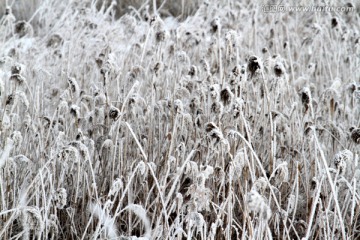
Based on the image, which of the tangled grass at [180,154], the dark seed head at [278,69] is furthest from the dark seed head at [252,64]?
the dark seed head at [278,69]

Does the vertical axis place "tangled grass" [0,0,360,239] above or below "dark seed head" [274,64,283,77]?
below

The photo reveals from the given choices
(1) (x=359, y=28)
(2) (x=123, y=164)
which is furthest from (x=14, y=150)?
(1) (x=359, y=28)

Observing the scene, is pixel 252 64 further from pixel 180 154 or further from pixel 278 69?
pixel 180 154

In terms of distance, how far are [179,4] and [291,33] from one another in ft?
4.85

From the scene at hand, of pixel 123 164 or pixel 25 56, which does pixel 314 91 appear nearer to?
pixel 123 164

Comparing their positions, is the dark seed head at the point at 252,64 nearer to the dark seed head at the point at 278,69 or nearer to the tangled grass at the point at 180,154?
the tangled grass at the point at 180,154

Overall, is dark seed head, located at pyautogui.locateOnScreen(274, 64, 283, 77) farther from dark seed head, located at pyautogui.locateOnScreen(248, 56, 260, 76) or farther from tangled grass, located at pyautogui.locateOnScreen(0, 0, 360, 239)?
dark seed head, located at pyautogui.locateOnScreen(248, 56, 260, 76)

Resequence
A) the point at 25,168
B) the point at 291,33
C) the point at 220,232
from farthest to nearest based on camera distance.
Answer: the point at 291,33 < the point at 25,168 < the point at 220,232

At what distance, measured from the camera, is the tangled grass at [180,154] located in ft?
5.26

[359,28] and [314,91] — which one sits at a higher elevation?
[359,28]

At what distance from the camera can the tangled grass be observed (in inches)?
63.1

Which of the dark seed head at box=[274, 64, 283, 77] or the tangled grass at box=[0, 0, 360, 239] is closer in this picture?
the tangled grass at box=[0, 0, 360, 239]

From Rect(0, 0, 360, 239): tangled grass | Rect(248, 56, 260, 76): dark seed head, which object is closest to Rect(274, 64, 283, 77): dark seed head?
Rect(0, 0, 360, 239): tangled grass

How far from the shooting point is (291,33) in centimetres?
387
